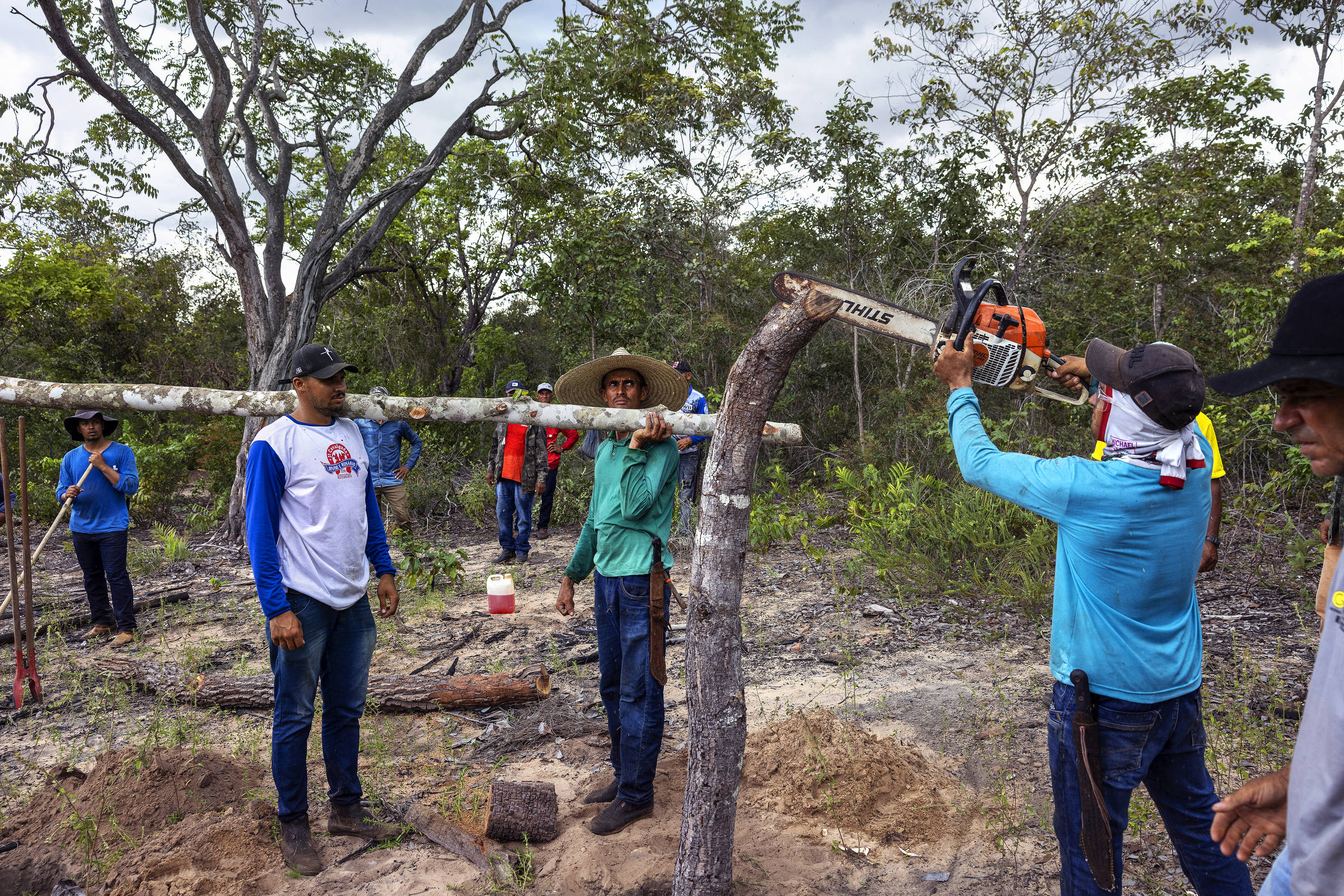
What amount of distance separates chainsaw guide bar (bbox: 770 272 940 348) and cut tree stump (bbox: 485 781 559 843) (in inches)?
97.9

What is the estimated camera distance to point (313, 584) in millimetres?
3176

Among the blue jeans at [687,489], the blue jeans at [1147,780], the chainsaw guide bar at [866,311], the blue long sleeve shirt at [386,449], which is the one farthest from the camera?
the blue jeans at [687,489]

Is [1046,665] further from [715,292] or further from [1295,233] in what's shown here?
[715,292]

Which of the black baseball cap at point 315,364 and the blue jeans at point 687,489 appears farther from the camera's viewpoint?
the blue jeans at point 687,489

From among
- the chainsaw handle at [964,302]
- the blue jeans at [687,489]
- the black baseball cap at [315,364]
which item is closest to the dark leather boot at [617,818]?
the black baseball cap at [315,364]

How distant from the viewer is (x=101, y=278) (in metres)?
15.0

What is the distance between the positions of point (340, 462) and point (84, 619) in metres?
5.23

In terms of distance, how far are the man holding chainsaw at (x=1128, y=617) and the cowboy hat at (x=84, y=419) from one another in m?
6.54

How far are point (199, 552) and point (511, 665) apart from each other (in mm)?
6181

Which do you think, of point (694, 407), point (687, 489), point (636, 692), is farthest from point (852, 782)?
point (687, 489)

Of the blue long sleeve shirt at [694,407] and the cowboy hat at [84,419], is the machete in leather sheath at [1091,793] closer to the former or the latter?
the blue long sleeve shirt at [694,407]

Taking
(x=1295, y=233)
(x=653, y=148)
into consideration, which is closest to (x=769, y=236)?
(x=653, y=148)

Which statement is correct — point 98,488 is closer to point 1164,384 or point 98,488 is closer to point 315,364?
point 315,364

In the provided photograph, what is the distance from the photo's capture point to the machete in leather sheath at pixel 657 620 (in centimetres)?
325
